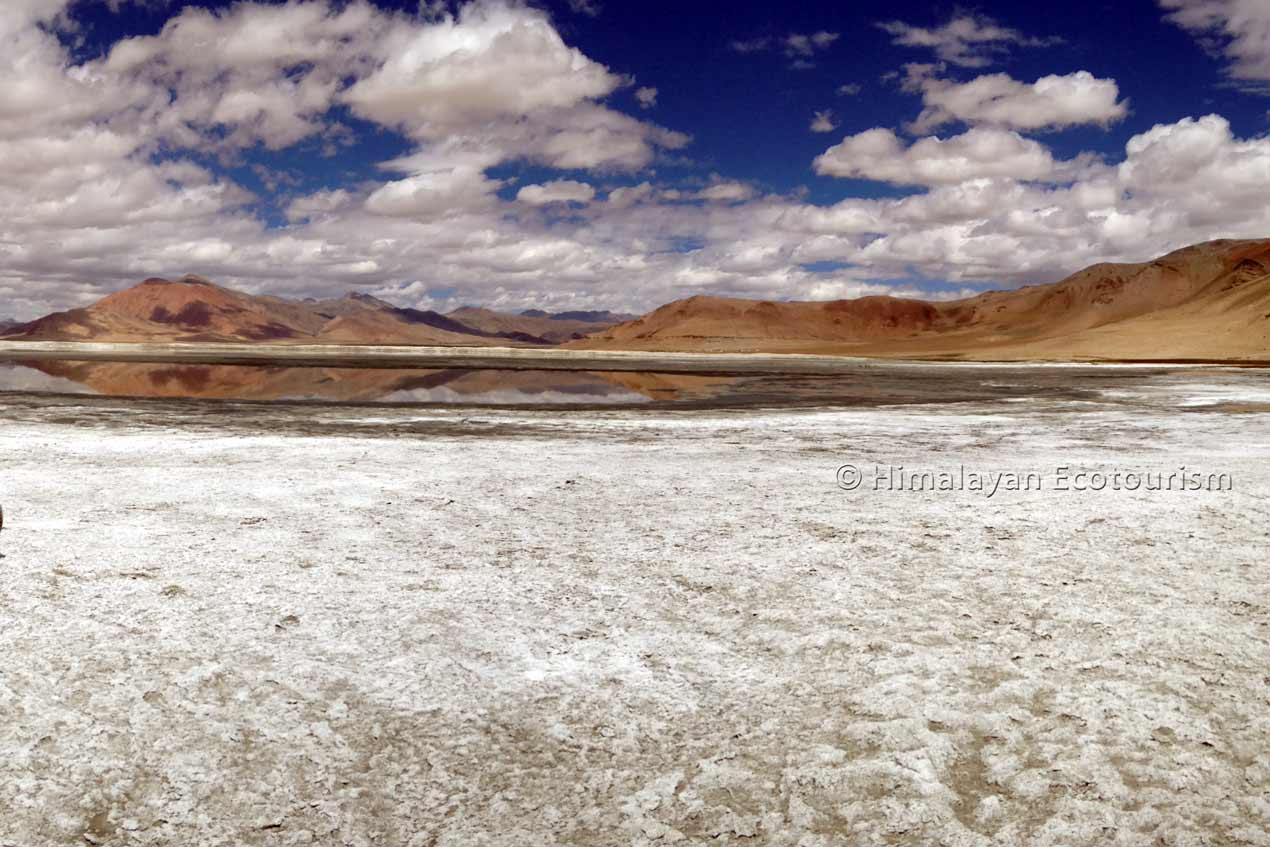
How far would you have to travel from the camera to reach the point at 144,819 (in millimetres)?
3746

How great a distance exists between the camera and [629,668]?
5.22m

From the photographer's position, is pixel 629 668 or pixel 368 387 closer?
pixel 629 668

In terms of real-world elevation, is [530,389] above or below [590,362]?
below

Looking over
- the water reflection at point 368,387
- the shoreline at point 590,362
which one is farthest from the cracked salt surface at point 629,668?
the shoreline at point 590,362

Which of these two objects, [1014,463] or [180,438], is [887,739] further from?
[180,438]

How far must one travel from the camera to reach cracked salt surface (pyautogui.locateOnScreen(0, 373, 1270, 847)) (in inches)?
152

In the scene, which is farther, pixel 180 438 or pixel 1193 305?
pixel 1193 305

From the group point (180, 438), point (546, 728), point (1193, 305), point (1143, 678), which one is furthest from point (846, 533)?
point (1193, 305)

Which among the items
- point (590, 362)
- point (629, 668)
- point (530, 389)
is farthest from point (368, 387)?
point (590, 362)

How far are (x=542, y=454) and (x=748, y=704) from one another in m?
9.58

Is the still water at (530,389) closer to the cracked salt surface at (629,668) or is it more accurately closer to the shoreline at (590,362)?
the shoreline at (590,362)

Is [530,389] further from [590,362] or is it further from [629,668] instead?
[590,362]

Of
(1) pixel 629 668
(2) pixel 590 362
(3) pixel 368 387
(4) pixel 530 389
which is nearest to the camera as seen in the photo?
(1) pixel 629 668

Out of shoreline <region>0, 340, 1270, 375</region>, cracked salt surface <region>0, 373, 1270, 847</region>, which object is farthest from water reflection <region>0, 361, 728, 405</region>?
cracked salt surface <region>0, 373, 1270, 847</region>
